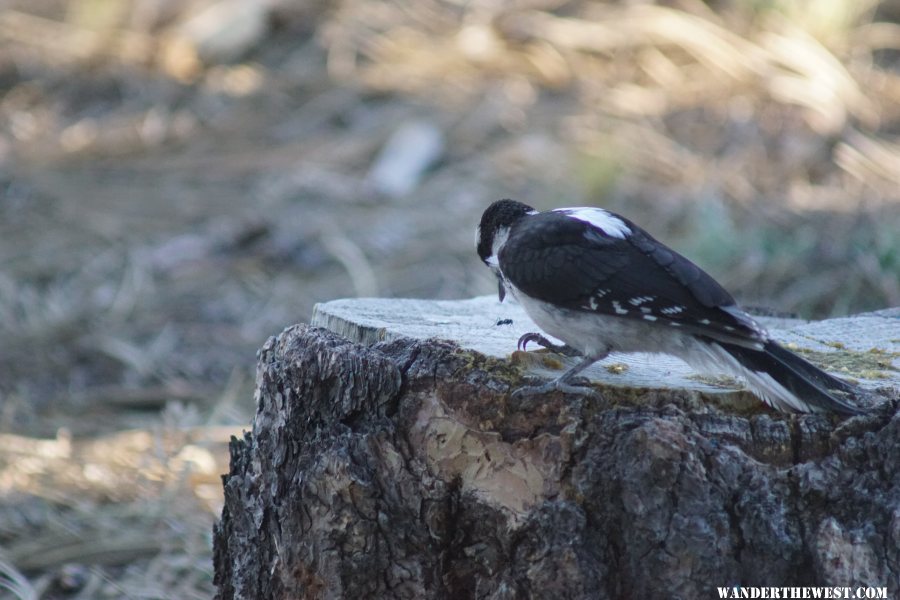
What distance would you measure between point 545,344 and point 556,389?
64 centimetres

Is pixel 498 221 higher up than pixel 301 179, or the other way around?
pixel 301 179

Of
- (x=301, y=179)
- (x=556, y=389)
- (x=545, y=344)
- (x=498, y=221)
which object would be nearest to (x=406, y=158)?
(x=301, y=179)

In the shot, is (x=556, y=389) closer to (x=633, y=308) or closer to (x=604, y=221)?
(x=633, y=308)

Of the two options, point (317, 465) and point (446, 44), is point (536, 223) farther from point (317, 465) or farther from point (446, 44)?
point (446, 44)

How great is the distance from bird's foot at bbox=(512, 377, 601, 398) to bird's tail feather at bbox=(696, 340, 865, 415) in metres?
0.38

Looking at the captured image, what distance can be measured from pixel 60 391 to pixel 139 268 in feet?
5.35

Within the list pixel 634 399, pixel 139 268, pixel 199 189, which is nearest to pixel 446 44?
pixel 199 189

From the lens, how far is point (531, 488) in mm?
2588

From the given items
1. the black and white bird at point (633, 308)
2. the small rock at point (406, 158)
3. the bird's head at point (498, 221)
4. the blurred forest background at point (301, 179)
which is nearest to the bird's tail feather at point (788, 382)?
the black and white bird at point (633, 308)

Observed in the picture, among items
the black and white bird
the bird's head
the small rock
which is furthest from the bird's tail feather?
the small rock

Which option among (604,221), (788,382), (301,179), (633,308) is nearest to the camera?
(788,382)

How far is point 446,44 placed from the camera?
10.2 meters

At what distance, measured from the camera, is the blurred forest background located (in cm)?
512

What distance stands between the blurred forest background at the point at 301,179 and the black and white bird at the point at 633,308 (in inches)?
71.7
